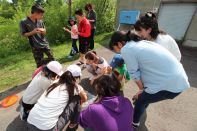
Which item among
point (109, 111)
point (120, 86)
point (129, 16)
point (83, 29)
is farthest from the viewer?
point (129, 16)

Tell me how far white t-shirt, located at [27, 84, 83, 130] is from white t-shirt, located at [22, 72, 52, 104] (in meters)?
0.43

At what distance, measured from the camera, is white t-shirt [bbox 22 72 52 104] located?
283cm

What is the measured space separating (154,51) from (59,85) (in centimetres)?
129

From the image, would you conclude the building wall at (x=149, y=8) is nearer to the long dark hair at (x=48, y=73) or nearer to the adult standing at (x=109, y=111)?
the long dark hair at (x=48, y=73)

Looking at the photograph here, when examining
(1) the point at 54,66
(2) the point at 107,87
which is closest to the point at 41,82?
(1) the point at 54,66

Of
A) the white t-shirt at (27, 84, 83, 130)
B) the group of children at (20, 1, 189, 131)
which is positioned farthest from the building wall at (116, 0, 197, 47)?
the white t-shirt at (27, 84, 83, 130)

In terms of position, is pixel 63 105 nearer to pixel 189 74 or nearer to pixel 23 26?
pixel 23 26

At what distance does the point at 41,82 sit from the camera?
2.83 metres

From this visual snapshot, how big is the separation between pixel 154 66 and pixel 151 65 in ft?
0.13

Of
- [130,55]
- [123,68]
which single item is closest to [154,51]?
[130,55]

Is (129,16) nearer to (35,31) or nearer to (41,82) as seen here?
(35,31)

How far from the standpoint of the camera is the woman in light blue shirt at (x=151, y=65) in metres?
2.22

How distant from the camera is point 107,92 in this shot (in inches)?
76.9

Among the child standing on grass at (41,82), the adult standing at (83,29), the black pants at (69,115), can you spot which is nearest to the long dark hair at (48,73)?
the child standing on grass at (41,82)
